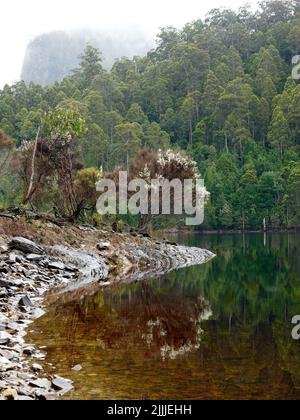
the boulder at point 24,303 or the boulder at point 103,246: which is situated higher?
the boulder at point 103,246

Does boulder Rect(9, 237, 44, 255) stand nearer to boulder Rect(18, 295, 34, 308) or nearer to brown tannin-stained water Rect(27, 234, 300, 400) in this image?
brown tannin-stained water Rect(27, 234, 300, 400)

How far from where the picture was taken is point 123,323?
36.8 feet

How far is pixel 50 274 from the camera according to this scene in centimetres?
1759

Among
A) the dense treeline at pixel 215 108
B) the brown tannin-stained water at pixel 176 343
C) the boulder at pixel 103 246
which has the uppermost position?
the dense treeline at pixel 215 108

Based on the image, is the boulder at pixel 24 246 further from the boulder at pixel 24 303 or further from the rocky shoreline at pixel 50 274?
the boulder at pixel 24 303

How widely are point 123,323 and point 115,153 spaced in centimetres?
7188

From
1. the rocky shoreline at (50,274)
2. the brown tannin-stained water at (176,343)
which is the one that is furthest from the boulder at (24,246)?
the brown tannin-stained water at (176,343)

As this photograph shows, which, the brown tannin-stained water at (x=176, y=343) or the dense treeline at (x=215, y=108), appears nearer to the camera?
the brown tannin-stained water at (x=176, y=343)

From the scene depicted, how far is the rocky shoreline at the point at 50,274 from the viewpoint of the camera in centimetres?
673

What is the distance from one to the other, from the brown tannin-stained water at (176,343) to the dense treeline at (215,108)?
52.2 metres

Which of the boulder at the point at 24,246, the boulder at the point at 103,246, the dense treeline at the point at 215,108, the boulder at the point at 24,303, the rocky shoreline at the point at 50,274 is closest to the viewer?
the rocky shoreline at the point at 50,274

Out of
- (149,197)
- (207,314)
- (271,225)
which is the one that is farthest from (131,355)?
(271,225)

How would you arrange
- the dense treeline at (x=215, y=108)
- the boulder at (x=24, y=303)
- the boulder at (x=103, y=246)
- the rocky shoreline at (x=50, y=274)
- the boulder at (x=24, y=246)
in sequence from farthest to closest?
the dense treeline at (x=215, y=108) → the boulder at (x=103, y=246) → the boulder at (x=24, y=246) → the boulder at (x=24, y=303) → the rocky shoreline at (x=50, y=274)
